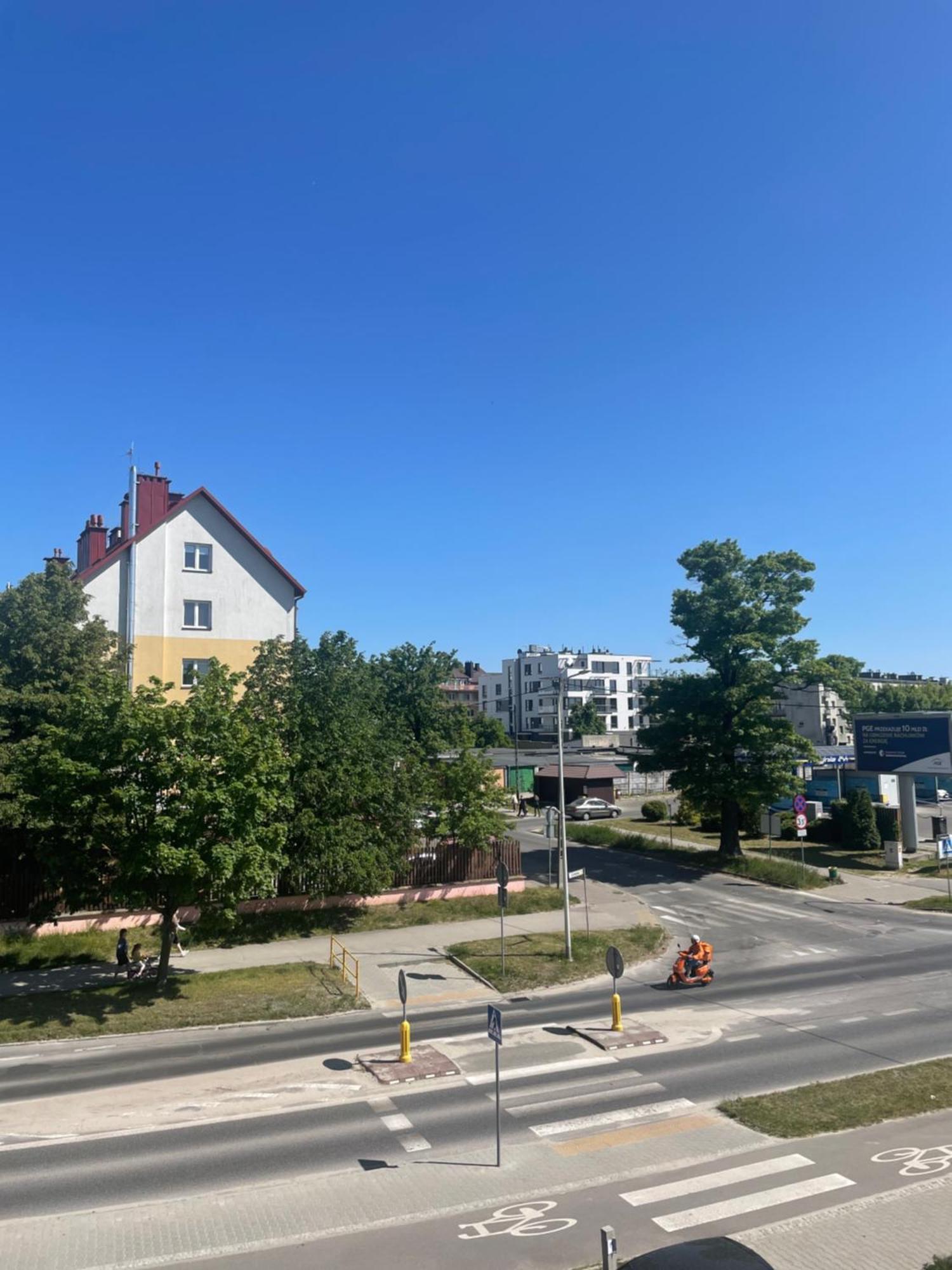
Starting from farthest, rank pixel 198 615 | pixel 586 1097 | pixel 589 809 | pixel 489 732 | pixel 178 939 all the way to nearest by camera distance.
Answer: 1. pixel 489 732
2. pixel 589 809
3. pixel 198 615
4. pixel 178 939
5. pixel 586 1097

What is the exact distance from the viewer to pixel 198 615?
38656 mm

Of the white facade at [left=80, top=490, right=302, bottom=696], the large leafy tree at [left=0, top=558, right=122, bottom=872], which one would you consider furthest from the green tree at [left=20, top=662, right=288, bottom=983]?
the white facade at [left=80, top=490, right=302, bottom=696]

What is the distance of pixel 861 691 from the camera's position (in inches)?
1599

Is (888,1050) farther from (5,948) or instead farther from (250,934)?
(5,948)

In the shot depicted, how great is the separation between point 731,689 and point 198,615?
23.6 metres

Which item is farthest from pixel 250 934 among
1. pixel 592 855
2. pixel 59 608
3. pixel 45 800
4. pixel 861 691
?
pixel 861 691

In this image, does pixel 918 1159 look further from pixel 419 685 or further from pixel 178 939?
pixel 419 685

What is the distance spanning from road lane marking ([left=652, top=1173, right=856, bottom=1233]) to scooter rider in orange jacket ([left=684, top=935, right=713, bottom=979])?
11.1m

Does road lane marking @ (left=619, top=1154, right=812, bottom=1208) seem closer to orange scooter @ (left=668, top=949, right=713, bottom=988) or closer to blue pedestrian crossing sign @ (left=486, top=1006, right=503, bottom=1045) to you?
blue pedestrian crossing sign @ (left=486, top=1006, right=503, bottom=1045)

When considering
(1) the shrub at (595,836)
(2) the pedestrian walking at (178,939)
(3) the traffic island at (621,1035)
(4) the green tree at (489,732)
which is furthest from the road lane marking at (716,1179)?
(4) the green tree at (489,732)

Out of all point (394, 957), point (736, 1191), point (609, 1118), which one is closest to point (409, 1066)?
point (609, 1118)

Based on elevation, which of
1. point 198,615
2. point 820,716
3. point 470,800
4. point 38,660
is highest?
point 198,615

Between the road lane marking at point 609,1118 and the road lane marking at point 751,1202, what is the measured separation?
296cm

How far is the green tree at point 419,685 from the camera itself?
5200 cm
